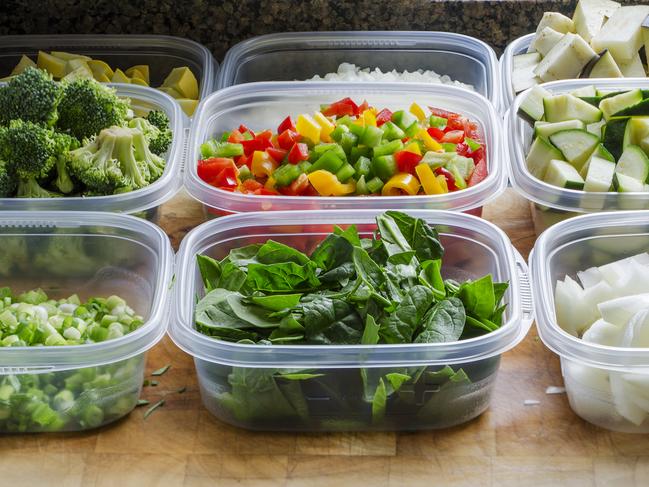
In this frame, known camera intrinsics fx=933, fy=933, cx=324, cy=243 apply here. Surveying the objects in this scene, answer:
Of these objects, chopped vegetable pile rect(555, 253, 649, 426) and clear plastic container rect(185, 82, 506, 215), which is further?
clear plastic container rect(185, 82, 506, 215)

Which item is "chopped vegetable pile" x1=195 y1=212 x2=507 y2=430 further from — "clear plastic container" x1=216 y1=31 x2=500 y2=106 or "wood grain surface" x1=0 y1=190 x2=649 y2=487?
"clear plastic container" x1=216 y1=31 x2=500 y2=106

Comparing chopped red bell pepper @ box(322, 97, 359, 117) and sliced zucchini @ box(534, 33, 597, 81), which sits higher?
sliced zucchini @ box(534, 33, 597, 81)

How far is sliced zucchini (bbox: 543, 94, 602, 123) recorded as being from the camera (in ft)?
6.73

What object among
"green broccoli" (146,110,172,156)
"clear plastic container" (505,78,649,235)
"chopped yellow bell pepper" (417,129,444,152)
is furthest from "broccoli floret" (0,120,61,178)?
"clear plastic container" (505,78,649,235)

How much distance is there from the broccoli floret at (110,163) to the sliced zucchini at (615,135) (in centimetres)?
101

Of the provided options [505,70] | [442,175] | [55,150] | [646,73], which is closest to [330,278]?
[442,175]

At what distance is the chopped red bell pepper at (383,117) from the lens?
7.19 feet

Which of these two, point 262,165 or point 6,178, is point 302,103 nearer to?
point 262,165

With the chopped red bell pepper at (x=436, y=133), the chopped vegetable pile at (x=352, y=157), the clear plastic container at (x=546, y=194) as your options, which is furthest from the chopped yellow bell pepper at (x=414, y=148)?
the clear plastic container at (x=546, y=194)

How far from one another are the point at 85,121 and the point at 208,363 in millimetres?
743

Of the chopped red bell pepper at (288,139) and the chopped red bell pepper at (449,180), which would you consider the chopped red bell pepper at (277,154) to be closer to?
the chopped red bell pepper at (288,139)

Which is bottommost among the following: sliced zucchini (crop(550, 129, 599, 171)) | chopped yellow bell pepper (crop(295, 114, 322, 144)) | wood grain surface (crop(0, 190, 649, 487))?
wood grain surface (crop(0, 190, 649, 487))

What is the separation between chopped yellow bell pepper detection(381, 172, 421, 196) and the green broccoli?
52 cm

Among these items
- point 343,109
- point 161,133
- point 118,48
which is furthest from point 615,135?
point 118,48
